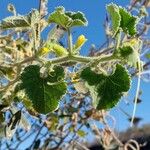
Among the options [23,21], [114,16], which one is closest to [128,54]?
[114,16]

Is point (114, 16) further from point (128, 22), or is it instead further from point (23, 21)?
point (23, 21)

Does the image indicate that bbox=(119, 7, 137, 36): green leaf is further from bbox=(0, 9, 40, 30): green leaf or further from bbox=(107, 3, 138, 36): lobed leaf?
bbox=(0, 9, 40, 30): green leaf

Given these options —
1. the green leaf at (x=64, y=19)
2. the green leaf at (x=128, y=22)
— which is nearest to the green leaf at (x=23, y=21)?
the green leaf at (x=64, y=19)

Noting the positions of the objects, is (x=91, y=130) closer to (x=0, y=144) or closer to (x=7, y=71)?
(x=0, y=144)

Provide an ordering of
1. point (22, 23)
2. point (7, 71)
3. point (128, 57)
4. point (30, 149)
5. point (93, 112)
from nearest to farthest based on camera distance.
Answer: point (128, 57), point (22, 23), point (7, 71), point (93, 112), point (30, 149)

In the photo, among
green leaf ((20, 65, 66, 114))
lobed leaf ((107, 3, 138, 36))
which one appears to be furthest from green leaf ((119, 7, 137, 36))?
green leaf ((20, 65, 66, 114))

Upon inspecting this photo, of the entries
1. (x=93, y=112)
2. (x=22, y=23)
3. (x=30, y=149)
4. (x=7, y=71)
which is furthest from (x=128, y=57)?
(x=30, y=149)

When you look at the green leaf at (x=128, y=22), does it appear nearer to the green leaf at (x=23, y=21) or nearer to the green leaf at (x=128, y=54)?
the green leaf at (x=128, y=54)
